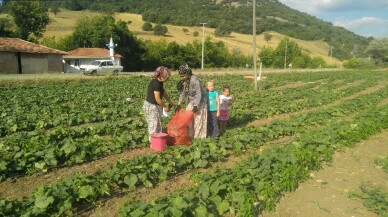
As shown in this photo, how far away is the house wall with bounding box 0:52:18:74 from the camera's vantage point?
111ft

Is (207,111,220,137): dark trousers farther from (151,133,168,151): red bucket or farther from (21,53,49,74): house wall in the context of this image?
(21,53,49,74): house wall

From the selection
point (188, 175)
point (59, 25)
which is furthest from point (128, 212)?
point (59, 25)

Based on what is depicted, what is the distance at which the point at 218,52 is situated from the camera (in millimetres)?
64312

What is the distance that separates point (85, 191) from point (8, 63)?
113 ft

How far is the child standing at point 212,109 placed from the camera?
348 inches

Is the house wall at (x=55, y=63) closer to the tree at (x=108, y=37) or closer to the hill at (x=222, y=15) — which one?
the tree at (x=108, y=37)

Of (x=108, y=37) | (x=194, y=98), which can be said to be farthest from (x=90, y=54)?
(x=194, y=98)

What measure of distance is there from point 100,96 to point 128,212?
13493 mm

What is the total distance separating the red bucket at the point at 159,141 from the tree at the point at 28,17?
158ft

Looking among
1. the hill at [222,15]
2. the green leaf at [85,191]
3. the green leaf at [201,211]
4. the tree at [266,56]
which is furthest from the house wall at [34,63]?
the tree at [266,56]

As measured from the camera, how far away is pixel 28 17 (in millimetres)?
49250

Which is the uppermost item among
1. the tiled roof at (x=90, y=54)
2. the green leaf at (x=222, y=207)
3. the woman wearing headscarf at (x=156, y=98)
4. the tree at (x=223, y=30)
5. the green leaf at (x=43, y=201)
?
the tree at (x=223, y=30)

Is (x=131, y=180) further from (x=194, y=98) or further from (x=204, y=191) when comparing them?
(x=194, y=98)

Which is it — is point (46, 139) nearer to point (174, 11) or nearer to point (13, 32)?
point (13, 32)
